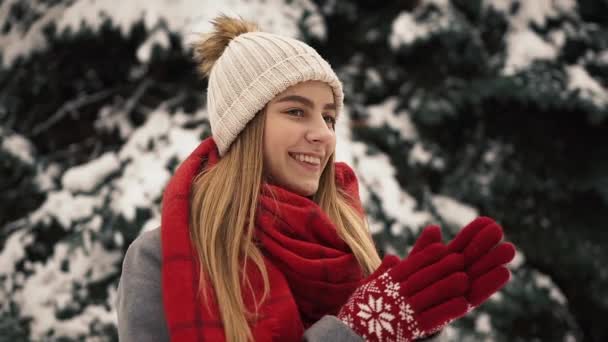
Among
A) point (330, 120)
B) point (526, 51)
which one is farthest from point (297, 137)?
point (526, 51)

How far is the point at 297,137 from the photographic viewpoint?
1266 mm

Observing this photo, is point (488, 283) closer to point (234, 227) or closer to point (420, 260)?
point (420, 260)

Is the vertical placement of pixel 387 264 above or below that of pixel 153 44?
below

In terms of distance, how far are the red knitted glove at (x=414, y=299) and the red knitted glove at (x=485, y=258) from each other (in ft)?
0.07

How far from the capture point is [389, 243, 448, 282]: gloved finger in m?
1.01

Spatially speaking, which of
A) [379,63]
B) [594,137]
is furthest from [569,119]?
[379,63]

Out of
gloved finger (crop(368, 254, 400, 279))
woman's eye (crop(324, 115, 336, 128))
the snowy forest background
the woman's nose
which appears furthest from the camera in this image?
the snowy forest background

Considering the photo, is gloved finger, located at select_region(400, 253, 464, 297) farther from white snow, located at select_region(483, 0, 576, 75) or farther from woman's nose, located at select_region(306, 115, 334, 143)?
white snow, located at select_region(483, 0, 576, 75)

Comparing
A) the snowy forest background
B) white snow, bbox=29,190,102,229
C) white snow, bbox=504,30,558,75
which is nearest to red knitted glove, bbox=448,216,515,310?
the snowy forest background

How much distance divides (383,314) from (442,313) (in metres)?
0.11

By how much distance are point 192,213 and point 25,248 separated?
1938 millimetres

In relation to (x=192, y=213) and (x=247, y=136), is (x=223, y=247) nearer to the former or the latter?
(x=192, y=213)

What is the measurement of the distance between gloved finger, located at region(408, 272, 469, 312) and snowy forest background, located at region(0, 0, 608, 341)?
172 centimetres

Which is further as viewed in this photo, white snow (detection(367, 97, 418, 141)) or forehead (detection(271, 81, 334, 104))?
white snow (detection(367, 97, 418, 141))
